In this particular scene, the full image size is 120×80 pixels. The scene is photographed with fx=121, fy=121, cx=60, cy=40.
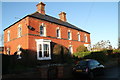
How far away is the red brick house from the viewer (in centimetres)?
1716

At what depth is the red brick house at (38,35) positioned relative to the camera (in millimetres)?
17156

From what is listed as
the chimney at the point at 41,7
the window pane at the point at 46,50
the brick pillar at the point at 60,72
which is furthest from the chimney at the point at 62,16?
the brick pillar at the point at 60,72

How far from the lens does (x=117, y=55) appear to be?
22.9 m

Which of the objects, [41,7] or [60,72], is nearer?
[60,72]

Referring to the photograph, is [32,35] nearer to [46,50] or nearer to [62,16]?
→ [46,50]

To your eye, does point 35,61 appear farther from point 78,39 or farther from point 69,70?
point 78,39

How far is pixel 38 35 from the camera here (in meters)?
18.1

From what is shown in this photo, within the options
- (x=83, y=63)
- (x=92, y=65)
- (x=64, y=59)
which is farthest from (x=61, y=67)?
(x=64, y=59)

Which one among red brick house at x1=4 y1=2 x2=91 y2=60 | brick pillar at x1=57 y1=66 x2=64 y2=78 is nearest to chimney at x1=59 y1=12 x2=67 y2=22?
red brick house at x1=4 y1=2 x2=91 y2=60

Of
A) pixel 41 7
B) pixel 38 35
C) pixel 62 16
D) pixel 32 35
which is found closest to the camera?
pixel 32 35

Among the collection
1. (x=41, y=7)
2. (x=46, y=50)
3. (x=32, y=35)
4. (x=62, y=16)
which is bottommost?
(x=46, y=50)

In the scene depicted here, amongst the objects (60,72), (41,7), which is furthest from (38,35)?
(60,72)

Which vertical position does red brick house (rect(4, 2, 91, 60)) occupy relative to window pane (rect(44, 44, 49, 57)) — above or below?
above

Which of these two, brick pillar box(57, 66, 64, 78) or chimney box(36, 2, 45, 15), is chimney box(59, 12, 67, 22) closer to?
chimney box(36, 2, 45, 15)
